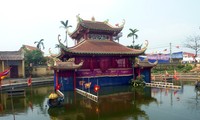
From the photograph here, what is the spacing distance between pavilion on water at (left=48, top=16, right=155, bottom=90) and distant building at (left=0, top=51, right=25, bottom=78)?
53.0 feet

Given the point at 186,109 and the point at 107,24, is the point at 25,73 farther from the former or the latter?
the point at 186,109

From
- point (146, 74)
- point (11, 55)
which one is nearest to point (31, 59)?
point (11, 55)

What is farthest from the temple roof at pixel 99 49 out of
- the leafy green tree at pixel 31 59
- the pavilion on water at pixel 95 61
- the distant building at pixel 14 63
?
the leafy green tree at pixel 31 59

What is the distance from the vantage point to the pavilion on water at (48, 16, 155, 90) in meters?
23.4

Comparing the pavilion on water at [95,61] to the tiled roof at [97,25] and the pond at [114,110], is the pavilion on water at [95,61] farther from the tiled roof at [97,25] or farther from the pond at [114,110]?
the pond at [114,110]

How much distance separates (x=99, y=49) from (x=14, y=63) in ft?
73.1

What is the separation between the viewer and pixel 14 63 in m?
39.9

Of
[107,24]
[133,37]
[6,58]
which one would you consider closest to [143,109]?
[107,24]

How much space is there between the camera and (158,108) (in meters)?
15.3

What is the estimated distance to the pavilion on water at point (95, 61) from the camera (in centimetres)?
2338

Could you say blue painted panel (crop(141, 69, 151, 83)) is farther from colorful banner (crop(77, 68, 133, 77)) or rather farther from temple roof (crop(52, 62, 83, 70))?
temple roof (crop(52, 62, 83, 70))

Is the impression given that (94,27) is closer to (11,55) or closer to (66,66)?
(66,66)

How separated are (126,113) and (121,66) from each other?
1422cm

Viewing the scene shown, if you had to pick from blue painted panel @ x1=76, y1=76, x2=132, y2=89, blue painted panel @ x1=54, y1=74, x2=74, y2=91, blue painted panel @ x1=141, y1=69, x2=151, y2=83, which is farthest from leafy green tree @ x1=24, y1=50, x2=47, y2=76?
blue painted panel @ x1=141, y1=69, x2=151, y2=83
